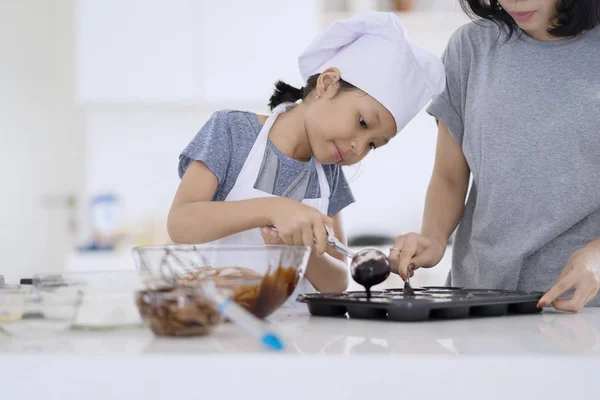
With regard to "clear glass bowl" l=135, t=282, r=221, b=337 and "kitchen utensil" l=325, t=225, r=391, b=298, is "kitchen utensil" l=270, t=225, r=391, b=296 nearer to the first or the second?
"kitchen utensil" l=325, t=225, r=391, b=298

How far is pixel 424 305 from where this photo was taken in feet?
2.75

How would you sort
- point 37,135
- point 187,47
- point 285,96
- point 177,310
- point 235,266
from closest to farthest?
1. point 177,310
2. point 235,266
3. point 285,96
4. point 187,47
5. point 37,135

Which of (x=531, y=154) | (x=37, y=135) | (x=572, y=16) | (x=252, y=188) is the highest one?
(x=572, y=16)

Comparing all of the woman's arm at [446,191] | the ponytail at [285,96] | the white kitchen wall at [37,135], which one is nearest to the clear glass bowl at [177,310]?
the woman's arm at [446,191]

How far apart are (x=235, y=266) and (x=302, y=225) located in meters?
0.21

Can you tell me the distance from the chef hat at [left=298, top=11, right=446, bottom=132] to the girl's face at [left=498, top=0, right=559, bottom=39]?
0.18 metres

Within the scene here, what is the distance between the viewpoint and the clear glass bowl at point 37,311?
0.68m

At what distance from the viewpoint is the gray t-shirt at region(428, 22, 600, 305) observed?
4.29 feet

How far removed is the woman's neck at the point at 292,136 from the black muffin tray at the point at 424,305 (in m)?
0.55

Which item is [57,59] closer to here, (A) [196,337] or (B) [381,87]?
(B) [381,87]

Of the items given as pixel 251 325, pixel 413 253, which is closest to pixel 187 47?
pixel 413 253

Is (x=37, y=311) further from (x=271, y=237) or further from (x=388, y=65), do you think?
(x=388, y=65)

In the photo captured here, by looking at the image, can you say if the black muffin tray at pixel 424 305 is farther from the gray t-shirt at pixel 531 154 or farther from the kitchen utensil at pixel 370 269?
the gray t-shirt at pixel 531 154

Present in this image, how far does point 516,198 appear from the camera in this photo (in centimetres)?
135
